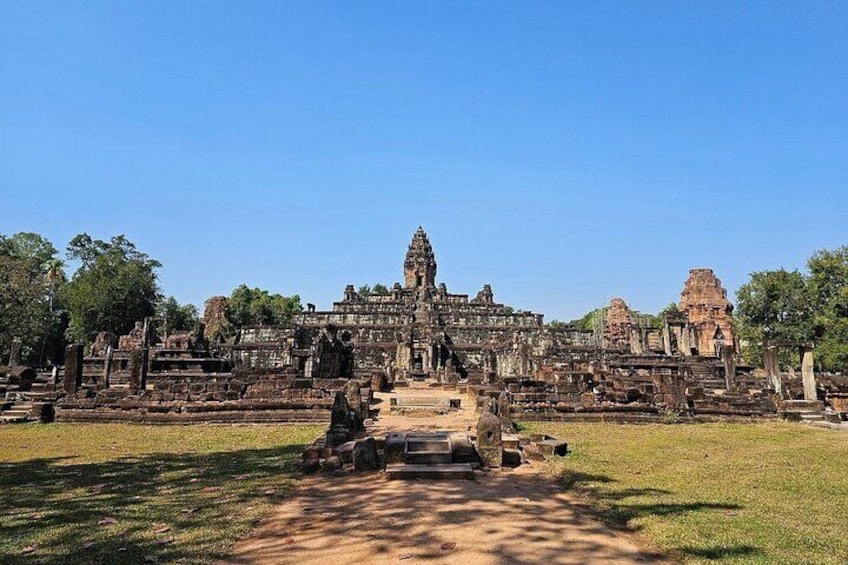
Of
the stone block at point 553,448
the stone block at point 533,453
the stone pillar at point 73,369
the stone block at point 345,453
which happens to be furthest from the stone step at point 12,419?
the stone block at point 553,448

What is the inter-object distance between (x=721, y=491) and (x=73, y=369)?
864 inches

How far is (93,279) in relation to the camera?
2327 inches

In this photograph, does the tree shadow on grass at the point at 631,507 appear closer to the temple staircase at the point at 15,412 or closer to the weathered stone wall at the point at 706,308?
the temple staircase at the point at 15,412

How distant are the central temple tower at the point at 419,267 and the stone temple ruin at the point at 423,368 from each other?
0.16 meters

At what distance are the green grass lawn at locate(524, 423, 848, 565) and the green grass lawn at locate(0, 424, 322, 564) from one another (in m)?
4.58

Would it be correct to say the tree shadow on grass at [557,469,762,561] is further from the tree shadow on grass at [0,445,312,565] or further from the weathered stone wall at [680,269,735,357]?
the weathered stone wall at [680,269,735,357]

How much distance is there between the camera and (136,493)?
8211mm

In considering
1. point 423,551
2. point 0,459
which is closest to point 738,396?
point 423,551

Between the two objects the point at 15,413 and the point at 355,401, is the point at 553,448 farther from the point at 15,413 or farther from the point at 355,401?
the point at 15,413

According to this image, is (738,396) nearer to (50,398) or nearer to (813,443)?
(813,443)

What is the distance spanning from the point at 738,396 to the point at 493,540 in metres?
19.2

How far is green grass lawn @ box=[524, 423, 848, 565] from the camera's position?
5.89 metres

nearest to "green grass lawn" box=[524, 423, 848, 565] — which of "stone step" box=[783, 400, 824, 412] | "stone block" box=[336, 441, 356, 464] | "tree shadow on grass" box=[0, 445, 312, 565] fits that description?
"stone block" box=[336, 441, 356, 464]

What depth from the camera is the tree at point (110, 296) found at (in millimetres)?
57562
